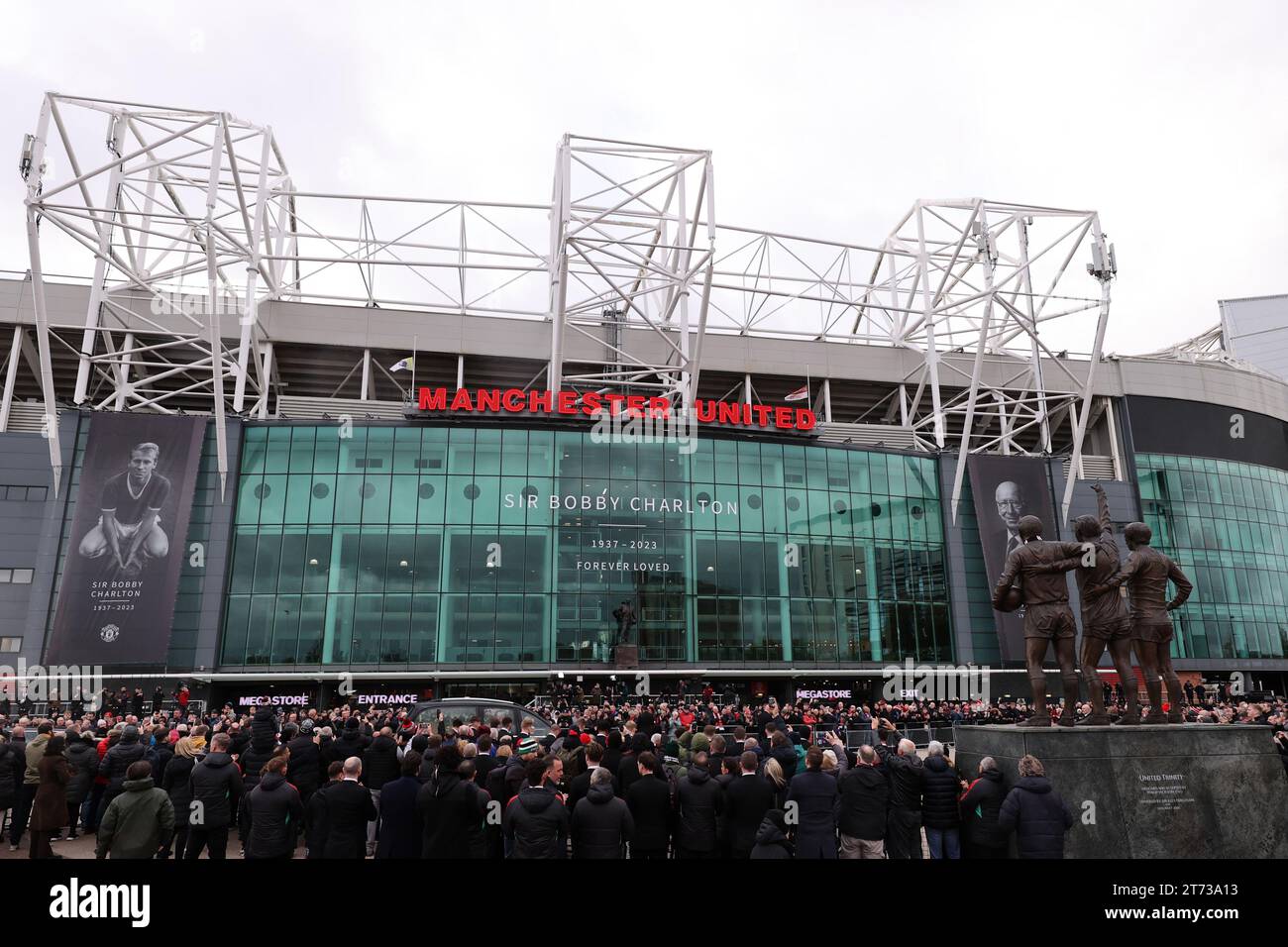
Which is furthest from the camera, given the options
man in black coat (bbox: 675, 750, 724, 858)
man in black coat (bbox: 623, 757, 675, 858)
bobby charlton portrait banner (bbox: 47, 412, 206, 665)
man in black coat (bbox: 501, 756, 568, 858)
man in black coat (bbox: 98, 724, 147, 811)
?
bobby charlton portrait banner (bbox: 47, 412, 206, 665)

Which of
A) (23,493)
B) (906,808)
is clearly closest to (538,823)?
(906,808)

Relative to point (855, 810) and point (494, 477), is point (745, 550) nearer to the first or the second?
point (494, 477)

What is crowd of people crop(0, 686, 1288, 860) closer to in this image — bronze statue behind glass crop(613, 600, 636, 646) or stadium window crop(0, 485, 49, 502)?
bronze statue behind glass crop(613, 600, 636, 646)

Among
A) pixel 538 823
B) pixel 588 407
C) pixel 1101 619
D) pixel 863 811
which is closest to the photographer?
pixel 538 823

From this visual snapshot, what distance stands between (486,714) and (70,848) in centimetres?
787

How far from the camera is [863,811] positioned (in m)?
9.39

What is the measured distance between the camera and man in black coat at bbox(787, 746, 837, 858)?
890 centimetres

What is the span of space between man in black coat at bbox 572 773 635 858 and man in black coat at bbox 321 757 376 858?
234 centimetres

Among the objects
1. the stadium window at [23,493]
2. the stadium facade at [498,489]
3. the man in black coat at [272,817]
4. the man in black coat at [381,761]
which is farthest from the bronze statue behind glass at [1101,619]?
the stadium window at [23,493]

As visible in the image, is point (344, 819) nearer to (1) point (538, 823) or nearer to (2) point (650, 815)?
(1) point (538, 823)

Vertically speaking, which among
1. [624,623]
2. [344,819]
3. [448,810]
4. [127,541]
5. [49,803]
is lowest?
[49,803]

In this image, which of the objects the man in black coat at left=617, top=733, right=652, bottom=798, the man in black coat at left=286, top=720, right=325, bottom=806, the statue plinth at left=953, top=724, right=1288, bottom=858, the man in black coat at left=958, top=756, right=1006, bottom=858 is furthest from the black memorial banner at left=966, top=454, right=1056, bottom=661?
the man in black coat at left=286, top=720, right=325, bottom=806

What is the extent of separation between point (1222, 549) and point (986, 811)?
5220cm

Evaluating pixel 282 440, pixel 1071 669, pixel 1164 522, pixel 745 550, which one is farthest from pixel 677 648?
pixel 1164 522
